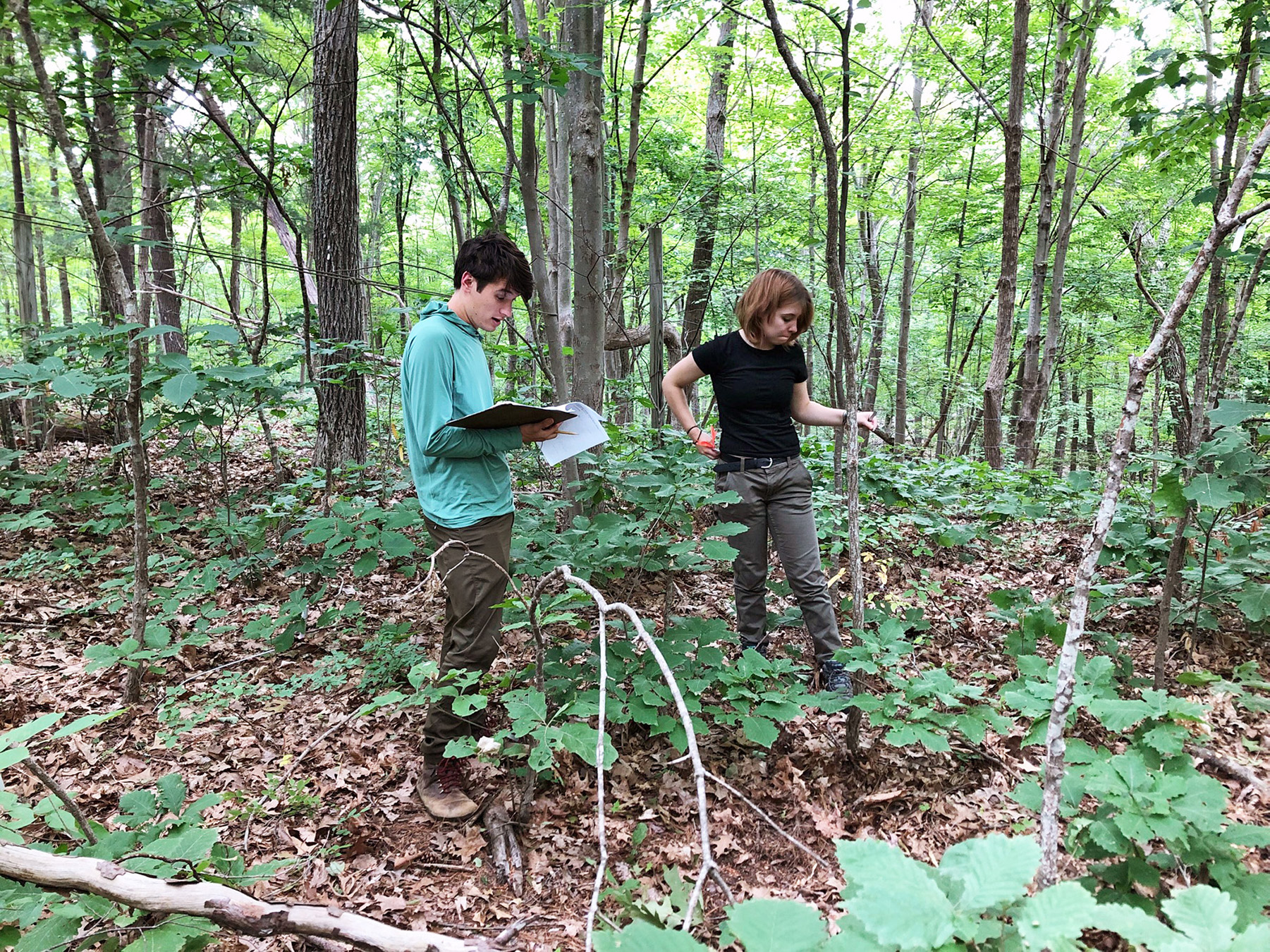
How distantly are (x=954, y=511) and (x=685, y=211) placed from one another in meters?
4.81

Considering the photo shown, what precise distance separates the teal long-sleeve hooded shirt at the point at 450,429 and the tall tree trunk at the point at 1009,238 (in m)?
6.22

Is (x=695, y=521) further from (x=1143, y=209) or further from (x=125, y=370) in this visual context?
(x=1143, y=209)

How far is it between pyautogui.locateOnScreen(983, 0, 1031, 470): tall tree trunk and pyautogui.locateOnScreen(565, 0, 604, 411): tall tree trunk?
14.7ft

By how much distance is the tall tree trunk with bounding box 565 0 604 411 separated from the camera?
13.4 ft

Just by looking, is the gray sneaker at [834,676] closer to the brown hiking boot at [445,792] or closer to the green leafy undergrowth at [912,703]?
the green leafy undergrowth at [912,703]

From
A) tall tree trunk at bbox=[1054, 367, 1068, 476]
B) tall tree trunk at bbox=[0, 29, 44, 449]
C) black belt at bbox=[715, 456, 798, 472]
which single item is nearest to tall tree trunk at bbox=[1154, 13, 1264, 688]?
black belt at bbox=[715, 456, 798, 472]

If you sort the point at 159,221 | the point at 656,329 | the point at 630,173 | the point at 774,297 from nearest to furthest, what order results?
the point at 774,297 < the point at 656,329 < the point at 630,173 < the point at 159,221

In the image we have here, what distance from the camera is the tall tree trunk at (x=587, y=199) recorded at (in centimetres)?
409

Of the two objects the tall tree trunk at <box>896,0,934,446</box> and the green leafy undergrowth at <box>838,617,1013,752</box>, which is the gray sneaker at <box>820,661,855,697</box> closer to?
the green leafy undergrowth at <box>838,617,1013,752</box>

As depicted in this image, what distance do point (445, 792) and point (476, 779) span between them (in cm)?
23

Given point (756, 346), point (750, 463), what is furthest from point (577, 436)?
point (756, 346)

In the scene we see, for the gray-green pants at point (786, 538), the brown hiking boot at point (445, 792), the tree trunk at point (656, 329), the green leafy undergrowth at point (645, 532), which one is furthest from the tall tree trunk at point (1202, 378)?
the tree trunk at point (656, 329)

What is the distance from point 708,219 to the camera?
8242 millimetres

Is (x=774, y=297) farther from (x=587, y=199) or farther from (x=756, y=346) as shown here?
(x=587, y=199)
